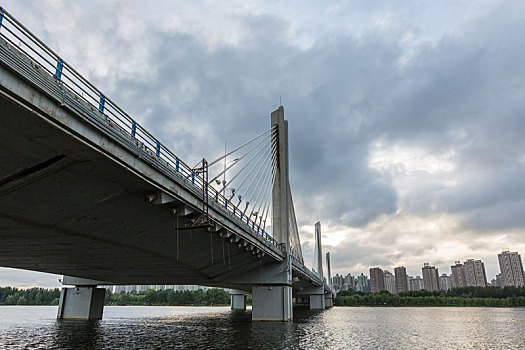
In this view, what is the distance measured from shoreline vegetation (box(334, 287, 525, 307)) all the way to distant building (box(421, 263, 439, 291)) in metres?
61.5

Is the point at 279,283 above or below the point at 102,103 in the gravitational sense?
below

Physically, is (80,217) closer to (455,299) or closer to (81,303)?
(81,303)

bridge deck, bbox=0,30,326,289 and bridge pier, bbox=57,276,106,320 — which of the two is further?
bridge pier, bbox=57,276,106,320

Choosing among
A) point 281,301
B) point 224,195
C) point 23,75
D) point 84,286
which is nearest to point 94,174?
point 23,75

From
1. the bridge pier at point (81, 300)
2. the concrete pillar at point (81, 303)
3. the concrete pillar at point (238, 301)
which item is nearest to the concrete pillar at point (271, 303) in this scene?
the bridge pier at point (81, 300)

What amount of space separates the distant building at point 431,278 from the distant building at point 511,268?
30.9 m

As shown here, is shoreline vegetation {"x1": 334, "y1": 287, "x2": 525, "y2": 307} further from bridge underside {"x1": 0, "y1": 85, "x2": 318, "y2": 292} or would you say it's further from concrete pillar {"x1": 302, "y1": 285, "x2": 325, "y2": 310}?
bridge underside {"x1": 0, "y1": 85, "x2": 318, "y2": 292}

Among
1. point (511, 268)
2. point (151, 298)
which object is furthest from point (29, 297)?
point (511, 268)

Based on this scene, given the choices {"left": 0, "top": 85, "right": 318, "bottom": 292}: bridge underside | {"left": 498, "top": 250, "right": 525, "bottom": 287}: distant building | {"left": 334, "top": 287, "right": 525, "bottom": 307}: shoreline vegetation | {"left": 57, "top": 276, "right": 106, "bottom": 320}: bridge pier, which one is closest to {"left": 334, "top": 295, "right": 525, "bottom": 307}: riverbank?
{"left": 334, "top": 287, "right": 525, "bottom": 307}: shoreline vegetation

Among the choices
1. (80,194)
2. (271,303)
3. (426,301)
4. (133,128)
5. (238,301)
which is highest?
(133,128)

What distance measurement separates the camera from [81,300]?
40.5 m

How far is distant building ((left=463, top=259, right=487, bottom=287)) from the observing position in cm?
16636

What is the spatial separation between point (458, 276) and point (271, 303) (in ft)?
582

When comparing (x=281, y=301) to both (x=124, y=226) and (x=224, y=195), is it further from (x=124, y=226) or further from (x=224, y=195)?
(x=124, y=226)
